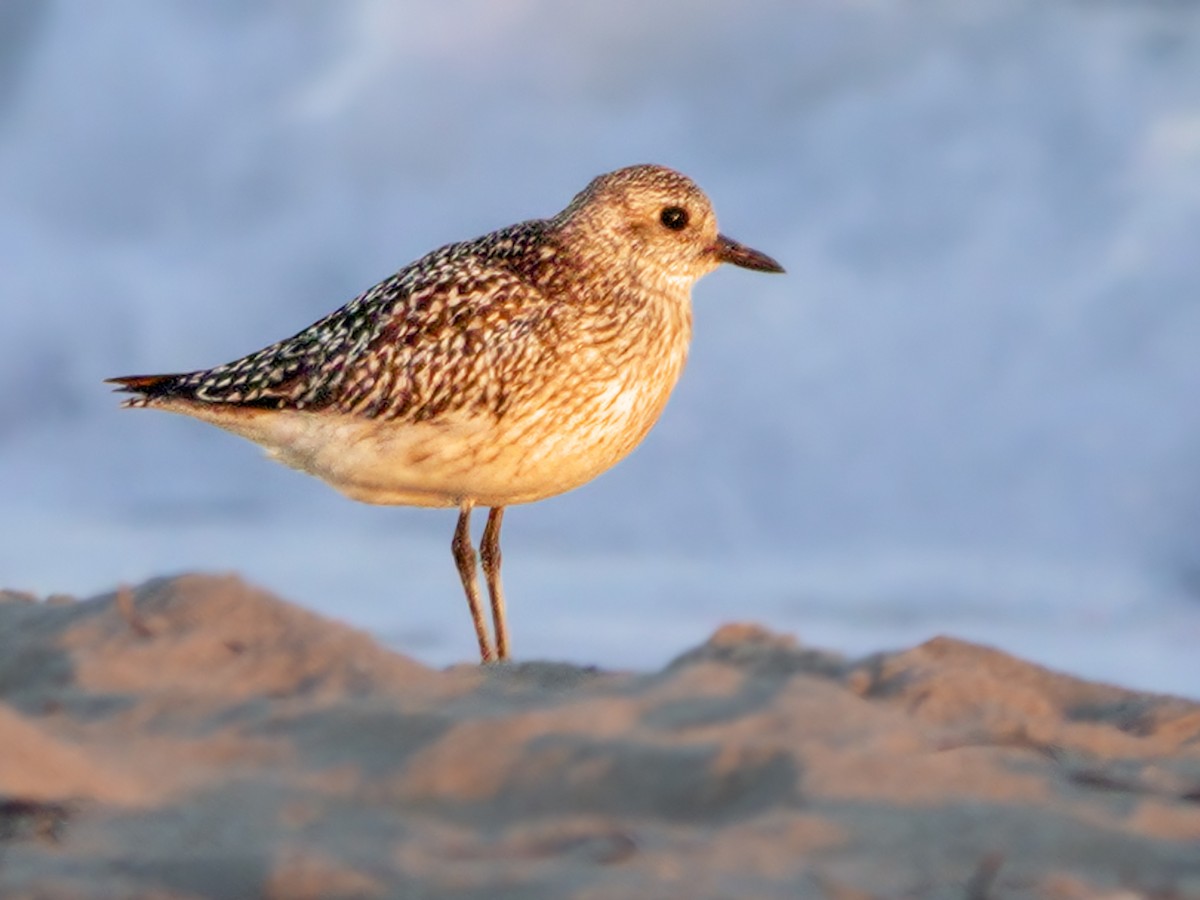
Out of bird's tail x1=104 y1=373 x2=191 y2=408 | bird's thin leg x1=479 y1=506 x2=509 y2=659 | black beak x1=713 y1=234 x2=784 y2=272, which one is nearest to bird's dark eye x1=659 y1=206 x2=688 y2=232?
black beak x1=713 y1=234 x2=784 y2=272

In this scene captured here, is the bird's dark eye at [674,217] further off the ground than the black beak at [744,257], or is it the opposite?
the bird's dark eye at [674,217]

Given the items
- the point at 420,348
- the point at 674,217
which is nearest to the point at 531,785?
the point at 420,348

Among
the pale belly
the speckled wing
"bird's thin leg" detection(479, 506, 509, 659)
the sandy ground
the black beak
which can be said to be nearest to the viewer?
the sandy ground

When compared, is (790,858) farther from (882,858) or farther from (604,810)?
(604,810)

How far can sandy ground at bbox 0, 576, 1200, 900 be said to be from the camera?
3740mm

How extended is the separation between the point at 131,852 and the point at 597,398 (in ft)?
15.1

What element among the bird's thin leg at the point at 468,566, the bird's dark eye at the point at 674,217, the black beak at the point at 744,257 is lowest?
the bird's thin leg at the point at 468,566

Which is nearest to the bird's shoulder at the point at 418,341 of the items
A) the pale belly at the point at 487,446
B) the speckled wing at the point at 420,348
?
the speckled wing at the point at 420,348

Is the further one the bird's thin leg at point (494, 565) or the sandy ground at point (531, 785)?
the bird's thin leg at point (494, 565)

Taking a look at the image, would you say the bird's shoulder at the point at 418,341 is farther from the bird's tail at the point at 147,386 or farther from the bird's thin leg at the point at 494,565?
the bird's thin leg at the point at 494,565

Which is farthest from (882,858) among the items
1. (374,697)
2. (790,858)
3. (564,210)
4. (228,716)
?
(564,210)

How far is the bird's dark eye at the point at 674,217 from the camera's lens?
30.1 ft

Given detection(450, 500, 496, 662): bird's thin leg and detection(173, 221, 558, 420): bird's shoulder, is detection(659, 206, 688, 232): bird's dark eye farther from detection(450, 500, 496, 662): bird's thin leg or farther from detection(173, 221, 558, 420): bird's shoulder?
detection(450, 500, 496, 662): bird's thin leg

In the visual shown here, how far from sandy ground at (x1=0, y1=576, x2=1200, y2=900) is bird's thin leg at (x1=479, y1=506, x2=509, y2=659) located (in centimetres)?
338
